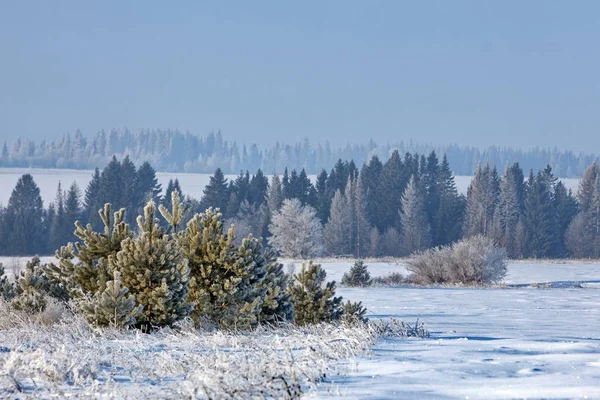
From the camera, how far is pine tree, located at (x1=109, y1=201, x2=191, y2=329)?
1168cm

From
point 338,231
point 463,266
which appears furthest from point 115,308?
point 338,231

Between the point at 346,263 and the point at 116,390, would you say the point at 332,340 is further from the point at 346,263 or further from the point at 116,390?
the point at 346,263

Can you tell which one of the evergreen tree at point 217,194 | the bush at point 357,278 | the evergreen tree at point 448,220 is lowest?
the bush at point 357,278

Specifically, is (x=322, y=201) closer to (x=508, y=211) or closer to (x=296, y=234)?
(x=508, y=211)

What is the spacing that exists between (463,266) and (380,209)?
2212 inches

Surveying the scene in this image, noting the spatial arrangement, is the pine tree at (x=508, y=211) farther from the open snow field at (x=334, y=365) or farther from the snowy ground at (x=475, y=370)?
the open snow field at (x=334, y=365)

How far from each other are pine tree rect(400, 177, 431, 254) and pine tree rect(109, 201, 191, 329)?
74.0 meters

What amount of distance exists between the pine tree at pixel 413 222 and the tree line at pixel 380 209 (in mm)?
112

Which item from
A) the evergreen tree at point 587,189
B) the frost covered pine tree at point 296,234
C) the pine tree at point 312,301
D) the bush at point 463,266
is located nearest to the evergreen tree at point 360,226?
the frost covered pine tree at point 296,234

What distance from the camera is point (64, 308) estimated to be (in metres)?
12.8

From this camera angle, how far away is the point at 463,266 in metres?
36.9

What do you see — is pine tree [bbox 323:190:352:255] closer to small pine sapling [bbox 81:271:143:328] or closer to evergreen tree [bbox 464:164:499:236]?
evergreen tree [bbox 464:164:499:236]

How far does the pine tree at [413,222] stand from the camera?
85.4 m

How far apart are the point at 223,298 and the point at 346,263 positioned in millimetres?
44396
